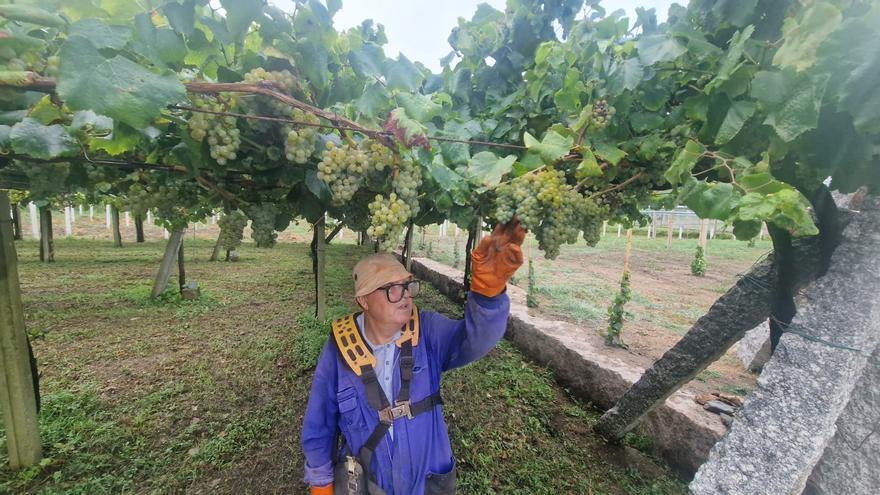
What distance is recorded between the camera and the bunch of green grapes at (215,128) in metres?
1.42

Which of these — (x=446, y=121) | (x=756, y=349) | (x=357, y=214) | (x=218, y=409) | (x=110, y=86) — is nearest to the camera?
(x=110, y=86)

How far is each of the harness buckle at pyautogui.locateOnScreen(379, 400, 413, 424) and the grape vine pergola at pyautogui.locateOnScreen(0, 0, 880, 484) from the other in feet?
2.65

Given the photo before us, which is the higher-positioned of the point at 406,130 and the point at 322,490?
the point at 406,130

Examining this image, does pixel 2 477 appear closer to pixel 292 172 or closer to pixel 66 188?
pixel 66 188

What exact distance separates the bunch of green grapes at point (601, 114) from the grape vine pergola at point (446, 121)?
0.04ft

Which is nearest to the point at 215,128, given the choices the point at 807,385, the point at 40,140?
the point at 40,140

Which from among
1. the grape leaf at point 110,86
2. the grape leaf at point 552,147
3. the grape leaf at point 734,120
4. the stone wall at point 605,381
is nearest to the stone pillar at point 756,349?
the stone wall at point 605,381

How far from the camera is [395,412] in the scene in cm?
185

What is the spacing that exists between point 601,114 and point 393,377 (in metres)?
1.72

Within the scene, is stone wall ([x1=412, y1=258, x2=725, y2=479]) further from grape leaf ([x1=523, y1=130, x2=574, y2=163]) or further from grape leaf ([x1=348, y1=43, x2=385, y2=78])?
grape leaf ([x1=348, y1=43, x2=385, y2=78])

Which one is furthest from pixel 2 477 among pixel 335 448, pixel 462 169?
pixel 462 169

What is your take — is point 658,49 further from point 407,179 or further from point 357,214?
point 357,214

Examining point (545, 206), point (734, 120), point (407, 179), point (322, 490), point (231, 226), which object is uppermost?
point (734, 120)

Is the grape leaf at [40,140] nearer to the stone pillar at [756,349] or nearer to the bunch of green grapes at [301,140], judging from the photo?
the bunch of green grapes at [301,140]
